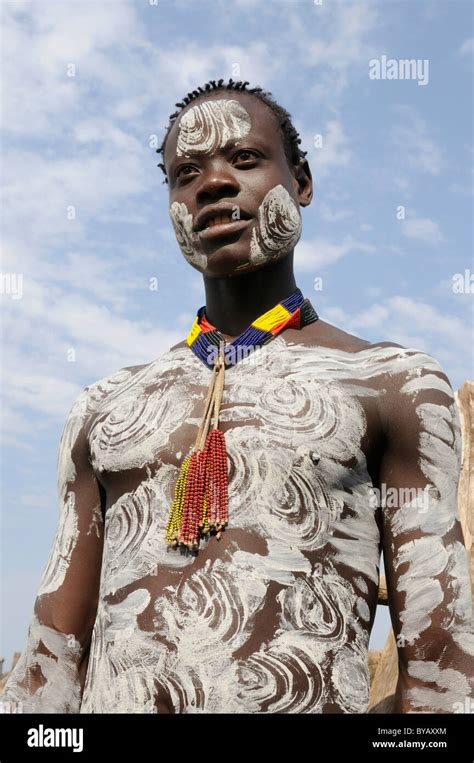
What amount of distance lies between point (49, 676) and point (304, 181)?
2.22 metres

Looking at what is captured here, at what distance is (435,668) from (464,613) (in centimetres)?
20

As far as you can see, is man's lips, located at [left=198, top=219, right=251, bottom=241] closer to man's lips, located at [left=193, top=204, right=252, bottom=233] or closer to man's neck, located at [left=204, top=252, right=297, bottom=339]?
man's lips, located at [left=193, top=204, right=252, bottom=233]

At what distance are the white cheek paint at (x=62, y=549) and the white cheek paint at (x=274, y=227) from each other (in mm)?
1198

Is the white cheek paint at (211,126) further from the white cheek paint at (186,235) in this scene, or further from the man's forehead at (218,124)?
the white cheek paint at (186,235)

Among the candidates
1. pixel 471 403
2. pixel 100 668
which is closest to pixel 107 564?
pixel 100 668

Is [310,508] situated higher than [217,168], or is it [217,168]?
[217,168]

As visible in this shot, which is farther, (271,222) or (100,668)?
(271,222)

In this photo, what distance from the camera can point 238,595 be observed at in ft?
9.92

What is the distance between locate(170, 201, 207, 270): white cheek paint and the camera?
3.66 meters

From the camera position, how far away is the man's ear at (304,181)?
3979 millimetres

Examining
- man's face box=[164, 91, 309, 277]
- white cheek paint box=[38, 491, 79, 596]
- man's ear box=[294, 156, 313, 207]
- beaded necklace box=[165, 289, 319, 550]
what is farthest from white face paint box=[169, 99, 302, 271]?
white cheek paint box=[38, 491, 79, 596]

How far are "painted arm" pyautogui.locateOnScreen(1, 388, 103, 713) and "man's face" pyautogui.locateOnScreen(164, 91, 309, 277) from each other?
0.88 metres

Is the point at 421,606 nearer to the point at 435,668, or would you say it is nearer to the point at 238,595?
the point at 435,668
